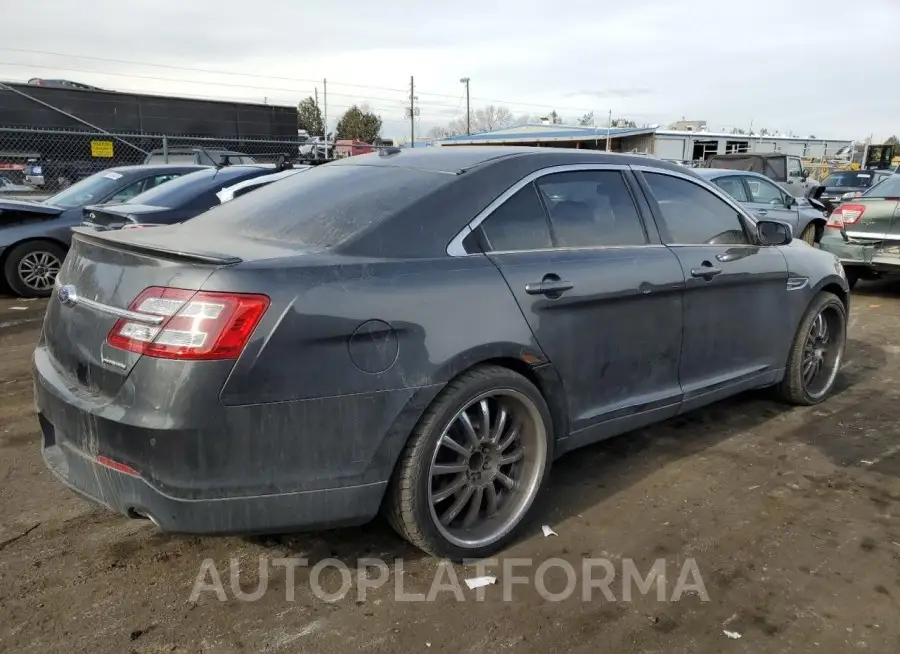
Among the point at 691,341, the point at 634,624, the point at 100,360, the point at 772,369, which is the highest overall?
the point at 100,360

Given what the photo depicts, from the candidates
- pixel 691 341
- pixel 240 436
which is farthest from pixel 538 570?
pixel 691 341

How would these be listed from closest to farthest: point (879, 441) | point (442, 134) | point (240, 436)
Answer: point (240, 436) < point (879, 441) < point (442, 134)

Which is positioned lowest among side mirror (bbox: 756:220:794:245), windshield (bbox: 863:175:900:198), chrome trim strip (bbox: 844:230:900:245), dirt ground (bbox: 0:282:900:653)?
dirt ground (bbox: 0:282:900:653)

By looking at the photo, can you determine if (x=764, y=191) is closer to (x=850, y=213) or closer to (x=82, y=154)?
(x=850, y=213)

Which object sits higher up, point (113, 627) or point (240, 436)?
point (240, 436)

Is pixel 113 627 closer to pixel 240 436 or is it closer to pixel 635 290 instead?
pixel 240 436

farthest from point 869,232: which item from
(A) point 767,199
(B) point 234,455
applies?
(B) point 234,455

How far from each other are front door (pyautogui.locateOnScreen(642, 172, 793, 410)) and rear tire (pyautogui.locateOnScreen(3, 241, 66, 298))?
7.13 m

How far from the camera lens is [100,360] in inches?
98.3

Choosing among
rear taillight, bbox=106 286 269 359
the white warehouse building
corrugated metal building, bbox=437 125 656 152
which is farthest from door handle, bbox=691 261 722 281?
the white warehouse building

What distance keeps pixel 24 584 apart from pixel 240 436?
1.18m

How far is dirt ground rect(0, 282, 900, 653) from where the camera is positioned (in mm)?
2477

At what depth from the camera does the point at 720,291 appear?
3906 mm

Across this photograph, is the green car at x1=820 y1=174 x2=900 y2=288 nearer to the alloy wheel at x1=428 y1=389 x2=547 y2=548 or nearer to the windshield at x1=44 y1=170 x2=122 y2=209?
the alloy wheel at x1=428 y1=389 x2=547 y2=548
